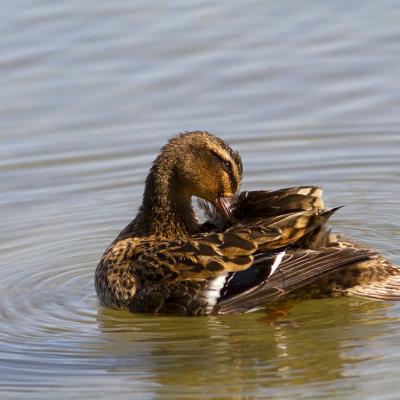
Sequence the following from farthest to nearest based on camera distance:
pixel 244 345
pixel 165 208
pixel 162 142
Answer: pixel 162 142
pixel 165 208
pixel 244 345

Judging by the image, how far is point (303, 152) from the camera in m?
13.0

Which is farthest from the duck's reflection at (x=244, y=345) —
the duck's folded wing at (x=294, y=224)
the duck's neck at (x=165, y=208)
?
the duck's neck at (x=165, y=208)

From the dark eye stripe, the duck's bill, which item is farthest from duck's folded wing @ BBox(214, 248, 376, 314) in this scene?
the dark eye stripe

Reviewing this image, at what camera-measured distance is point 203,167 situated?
10383 mm

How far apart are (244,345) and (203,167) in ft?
5.78

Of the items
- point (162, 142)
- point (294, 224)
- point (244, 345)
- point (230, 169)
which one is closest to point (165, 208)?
point (230, 169)

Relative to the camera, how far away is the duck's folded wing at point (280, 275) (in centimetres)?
945

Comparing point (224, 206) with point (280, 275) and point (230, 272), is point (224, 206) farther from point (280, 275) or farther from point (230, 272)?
point (280, 275)

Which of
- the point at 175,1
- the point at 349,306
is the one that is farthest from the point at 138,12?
the point at 349,306

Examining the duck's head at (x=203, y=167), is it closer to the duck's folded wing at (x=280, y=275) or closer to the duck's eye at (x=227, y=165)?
the duck's eye at (x=227, y=165)

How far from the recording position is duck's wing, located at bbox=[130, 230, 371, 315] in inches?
374

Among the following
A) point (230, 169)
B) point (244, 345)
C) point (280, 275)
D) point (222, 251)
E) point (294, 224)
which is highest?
point (230, 169)

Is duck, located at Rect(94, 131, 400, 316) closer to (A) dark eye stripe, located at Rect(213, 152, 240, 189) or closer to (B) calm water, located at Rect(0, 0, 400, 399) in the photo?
(A) dark eye stripe, located at Rect(213, 152, 240, 189)

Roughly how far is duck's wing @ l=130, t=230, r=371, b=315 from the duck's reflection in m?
0.14
